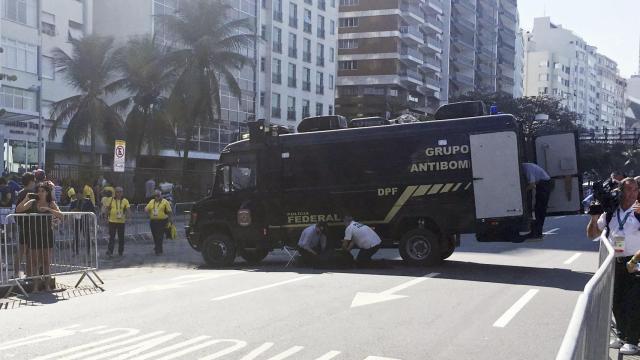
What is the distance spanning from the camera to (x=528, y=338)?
7.11 meters

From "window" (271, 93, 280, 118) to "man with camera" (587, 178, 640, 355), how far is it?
54.3 m

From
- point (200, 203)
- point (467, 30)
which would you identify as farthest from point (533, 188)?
point (467, 30)

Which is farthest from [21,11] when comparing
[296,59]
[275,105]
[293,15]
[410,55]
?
[410,55]

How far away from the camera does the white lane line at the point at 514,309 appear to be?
7890mm

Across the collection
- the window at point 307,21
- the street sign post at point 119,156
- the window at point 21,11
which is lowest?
the street sign post at point 119,156

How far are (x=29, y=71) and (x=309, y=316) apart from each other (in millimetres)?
38835

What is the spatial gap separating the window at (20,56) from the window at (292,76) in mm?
26007

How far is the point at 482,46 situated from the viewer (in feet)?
337

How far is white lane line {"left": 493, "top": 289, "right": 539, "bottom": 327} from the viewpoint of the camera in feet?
25.9

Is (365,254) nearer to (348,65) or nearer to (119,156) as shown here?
(119,156)

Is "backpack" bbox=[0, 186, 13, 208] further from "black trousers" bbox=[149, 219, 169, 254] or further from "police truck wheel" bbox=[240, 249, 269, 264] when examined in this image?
"police truck wheel" bbox=[240, 249, 269, 264]

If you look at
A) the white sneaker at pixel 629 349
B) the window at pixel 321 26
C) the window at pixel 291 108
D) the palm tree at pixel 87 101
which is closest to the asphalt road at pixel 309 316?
the white sneaker at pixel 629 349

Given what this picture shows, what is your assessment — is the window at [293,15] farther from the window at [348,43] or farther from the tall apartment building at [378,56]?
the window at [348,43]

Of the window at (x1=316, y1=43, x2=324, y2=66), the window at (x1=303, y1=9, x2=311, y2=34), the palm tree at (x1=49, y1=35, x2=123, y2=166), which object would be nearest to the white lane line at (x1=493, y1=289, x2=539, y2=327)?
the palm tree at (x1=49, y1=35, x2=123, y2=166)
